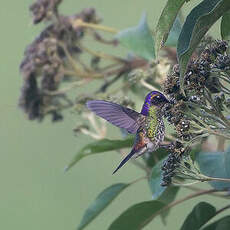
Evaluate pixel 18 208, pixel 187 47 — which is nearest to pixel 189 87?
pixel 187 47

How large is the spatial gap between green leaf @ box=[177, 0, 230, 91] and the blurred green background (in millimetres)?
3092

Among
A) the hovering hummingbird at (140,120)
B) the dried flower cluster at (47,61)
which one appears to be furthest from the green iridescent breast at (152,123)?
the dried flower cluster at (47,61)

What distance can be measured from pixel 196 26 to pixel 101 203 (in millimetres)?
805

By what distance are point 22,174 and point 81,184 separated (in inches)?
23.3

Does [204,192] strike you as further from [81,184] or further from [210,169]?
[81,184]

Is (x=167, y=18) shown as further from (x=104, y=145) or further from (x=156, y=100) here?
(x=104, y=145)

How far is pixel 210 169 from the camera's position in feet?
5.36

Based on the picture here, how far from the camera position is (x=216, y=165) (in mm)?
1622

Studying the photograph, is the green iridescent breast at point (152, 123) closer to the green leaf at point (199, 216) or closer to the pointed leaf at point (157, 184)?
the pointed leaf at point (157, 184)

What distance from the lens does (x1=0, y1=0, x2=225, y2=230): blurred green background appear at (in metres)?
4.50

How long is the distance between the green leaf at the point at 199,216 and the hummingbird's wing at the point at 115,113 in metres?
0.29

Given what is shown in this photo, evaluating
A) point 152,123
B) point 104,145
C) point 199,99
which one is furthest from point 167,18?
point 104,145

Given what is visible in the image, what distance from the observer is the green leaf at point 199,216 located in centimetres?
165

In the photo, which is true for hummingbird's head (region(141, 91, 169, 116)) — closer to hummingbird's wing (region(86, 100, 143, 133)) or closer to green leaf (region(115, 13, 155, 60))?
hummingbird's wing (region(86, 100, 143, 133))
